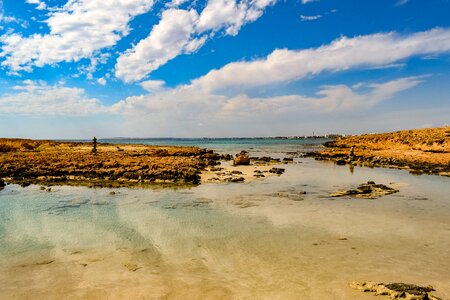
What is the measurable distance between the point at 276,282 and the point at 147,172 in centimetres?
1863

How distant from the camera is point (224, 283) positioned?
7656mm

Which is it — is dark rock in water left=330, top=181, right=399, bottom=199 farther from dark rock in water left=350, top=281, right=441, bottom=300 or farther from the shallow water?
dark rock in water left=350, top=281, right=441, bottom=300

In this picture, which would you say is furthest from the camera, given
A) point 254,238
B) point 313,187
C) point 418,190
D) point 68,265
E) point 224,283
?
point 313,187

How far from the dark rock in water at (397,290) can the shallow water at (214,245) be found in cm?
28

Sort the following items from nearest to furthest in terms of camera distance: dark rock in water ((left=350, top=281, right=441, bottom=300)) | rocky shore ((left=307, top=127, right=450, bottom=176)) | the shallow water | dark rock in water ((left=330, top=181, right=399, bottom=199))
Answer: dark rock in water ((left=350, top=281, right=441, bottom=300)) → the shallow water → dark rock in water ((left=330, top=181, right=399, bottom=199)) → rocky shore ((left=307, top=127, right=450, bottom=176))

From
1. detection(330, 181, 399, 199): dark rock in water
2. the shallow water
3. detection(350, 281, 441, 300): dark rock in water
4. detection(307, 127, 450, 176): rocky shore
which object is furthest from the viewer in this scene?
detection(307, 127, 450, 176): rocky shore

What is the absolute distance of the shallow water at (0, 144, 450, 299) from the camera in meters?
7.49

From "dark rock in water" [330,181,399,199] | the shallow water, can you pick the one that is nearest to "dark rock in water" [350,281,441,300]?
the shallow water

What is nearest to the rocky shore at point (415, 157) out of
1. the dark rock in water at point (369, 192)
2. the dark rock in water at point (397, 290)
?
the dark rock in water at point (369, 192)

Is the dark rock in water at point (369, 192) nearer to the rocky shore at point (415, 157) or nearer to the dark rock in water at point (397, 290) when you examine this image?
the rocky shore at point (415, 157)

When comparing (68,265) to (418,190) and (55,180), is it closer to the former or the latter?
(55,180)

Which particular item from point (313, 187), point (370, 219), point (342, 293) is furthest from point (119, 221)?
point (313, 187)

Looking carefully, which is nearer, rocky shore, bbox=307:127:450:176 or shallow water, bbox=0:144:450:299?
shallow water, bbox=0:144:450:299

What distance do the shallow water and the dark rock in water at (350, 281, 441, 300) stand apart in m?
0.28
